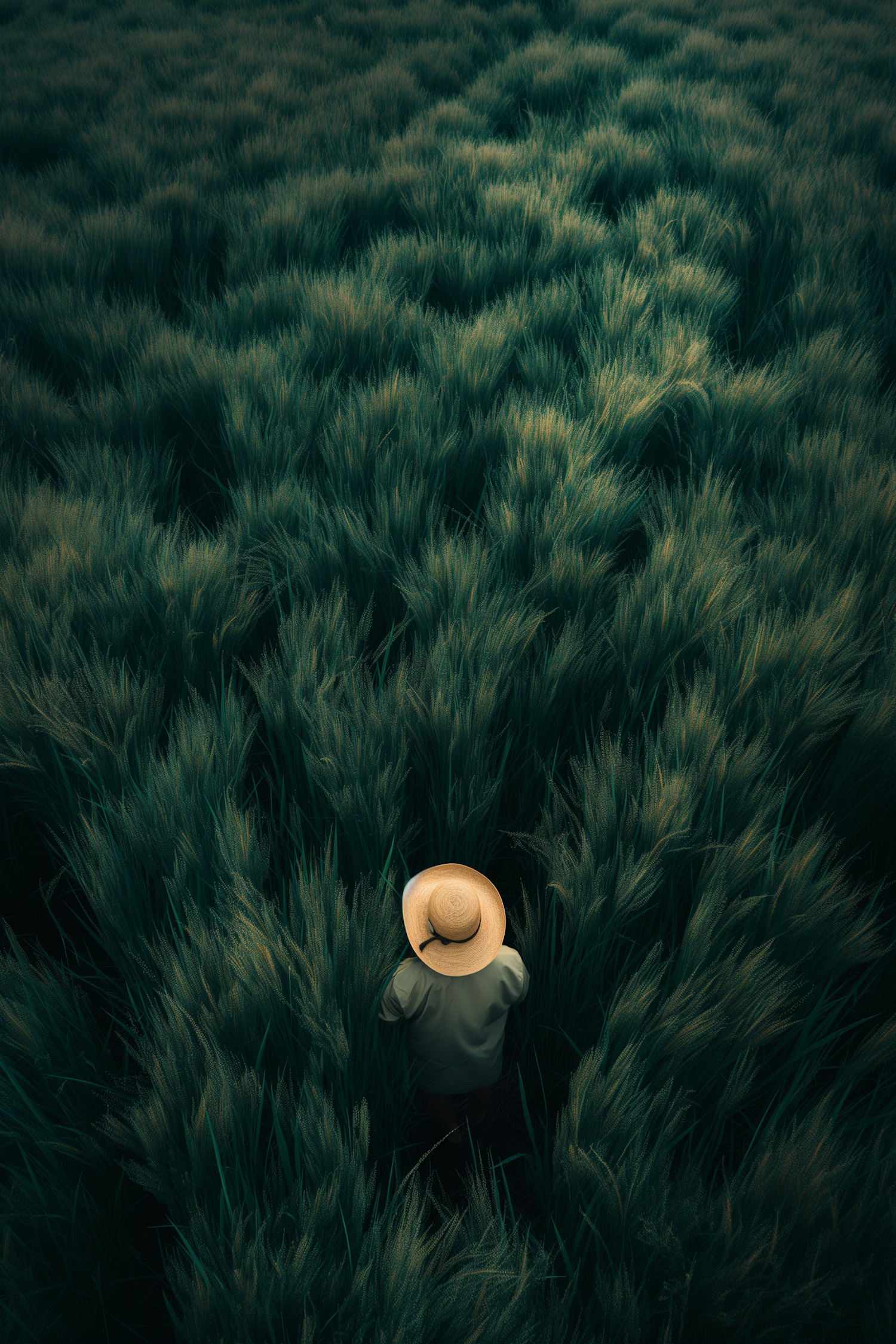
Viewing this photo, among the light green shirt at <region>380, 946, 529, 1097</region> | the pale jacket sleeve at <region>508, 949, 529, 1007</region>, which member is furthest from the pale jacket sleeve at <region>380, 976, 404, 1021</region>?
the pale jacket sleeve at <region>508, 949, 529, 1007</region>

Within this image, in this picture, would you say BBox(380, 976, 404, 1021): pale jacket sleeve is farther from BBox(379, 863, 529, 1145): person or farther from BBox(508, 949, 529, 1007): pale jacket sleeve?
BBox(508, 949, 529, 1007): pale jacket sleeve

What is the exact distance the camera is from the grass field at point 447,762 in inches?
17.5

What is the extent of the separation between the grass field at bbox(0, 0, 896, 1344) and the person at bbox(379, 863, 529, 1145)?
0.03 metres

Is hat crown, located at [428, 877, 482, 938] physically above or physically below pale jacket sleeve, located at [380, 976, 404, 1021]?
above

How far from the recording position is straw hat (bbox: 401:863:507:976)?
0.56 m

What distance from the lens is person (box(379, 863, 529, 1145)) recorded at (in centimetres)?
57

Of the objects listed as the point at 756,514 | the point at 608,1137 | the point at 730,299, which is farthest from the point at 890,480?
the point at 608,1137

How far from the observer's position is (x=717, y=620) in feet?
2.77

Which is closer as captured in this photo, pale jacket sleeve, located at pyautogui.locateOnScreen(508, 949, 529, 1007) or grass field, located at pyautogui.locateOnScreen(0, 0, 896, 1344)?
grass field, located at pyautogui.locateOnScreen(0, 0, 896, 1344)

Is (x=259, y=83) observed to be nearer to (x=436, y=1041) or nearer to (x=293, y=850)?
(x=293, y=850)

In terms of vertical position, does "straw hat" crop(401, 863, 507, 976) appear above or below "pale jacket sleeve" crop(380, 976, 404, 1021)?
above

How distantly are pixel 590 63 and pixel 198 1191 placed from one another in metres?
3.80

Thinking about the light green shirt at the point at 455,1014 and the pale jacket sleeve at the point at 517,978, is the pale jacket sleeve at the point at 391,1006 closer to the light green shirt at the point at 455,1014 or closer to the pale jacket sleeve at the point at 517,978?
the light green shirt at the point at 455,1014

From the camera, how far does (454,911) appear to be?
56 centimetres
